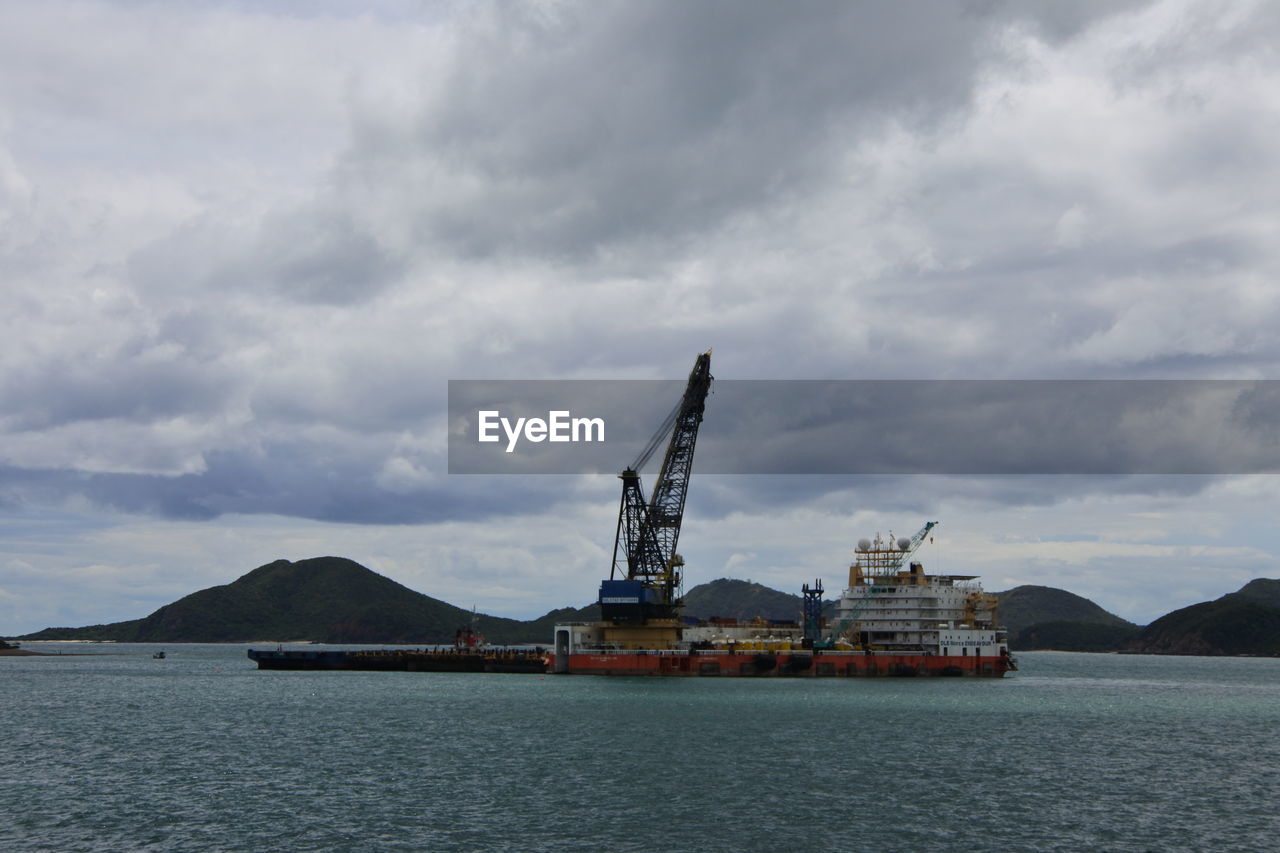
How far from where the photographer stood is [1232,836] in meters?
48.2

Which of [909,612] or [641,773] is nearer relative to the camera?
[641,773]

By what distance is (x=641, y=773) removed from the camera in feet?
207

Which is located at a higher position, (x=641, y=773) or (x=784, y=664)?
(x=784, y=664)

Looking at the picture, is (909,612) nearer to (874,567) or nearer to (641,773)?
(874,567)

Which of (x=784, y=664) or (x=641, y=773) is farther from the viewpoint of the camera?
(x=784, y=664)

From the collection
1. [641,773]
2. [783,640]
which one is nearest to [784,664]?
[783,640]

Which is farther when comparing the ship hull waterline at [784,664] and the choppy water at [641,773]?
the ship hull waterline at [784,664]

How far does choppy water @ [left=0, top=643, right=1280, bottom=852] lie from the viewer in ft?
157

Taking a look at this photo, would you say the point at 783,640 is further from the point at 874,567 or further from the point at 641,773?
the point at 641,773

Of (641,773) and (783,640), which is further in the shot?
(783,640)

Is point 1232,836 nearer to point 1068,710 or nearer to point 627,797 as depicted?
point 627,797

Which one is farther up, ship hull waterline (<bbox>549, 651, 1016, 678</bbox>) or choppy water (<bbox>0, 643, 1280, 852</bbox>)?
ship hull waterline (<bbox>549, 651, 1016, 678</bbox>)

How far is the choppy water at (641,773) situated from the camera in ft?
157

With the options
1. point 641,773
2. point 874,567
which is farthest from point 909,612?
point 641,773
